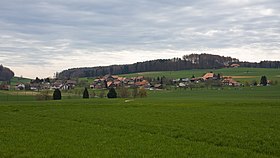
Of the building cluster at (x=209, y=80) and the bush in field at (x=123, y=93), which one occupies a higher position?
the building cluster at (x=209, y=80)

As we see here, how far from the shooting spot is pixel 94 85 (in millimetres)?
164000

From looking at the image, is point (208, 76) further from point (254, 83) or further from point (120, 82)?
point (120, 82)

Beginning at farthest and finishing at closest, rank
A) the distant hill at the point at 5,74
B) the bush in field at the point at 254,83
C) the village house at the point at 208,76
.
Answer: the distant hill at the point at 5,74
the village house at the point at 208,76
the bush in field at the point at 254,83

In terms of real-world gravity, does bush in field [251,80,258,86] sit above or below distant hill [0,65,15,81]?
below

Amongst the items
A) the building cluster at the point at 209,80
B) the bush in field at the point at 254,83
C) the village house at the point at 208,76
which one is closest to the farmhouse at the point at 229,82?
the building cluster at the point at 209,80

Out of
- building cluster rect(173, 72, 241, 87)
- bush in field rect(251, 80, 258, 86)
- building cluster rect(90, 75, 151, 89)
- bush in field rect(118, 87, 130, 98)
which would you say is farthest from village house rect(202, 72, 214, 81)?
bush in field rect(118, 87, 130, 98)

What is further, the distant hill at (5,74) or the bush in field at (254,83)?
→ the distant hill at (5,74)

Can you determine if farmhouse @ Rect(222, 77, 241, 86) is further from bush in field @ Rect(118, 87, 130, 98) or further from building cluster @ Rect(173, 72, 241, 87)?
bush in field @ Rect(118, 87, 130, 98)

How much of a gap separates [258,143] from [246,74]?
14954 centimetres

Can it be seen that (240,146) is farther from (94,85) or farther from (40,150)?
(94,85)

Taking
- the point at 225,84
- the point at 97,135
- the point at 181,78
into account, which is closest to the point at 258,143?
the point at 97,135

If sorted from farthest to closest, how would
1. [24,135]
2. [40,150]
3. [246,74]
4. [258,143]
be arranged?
Answer: [246,74] → [24,135] → [258,143] → [40,150]

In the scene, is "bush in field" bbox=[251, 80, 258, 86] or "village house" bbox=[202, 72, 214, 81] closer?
"bush in field" bbox=[251, 80, 258, 86]

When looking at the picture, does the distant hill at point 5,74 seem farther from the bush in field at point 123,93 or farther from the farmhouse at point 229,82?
the farmhouse at point 229,82
